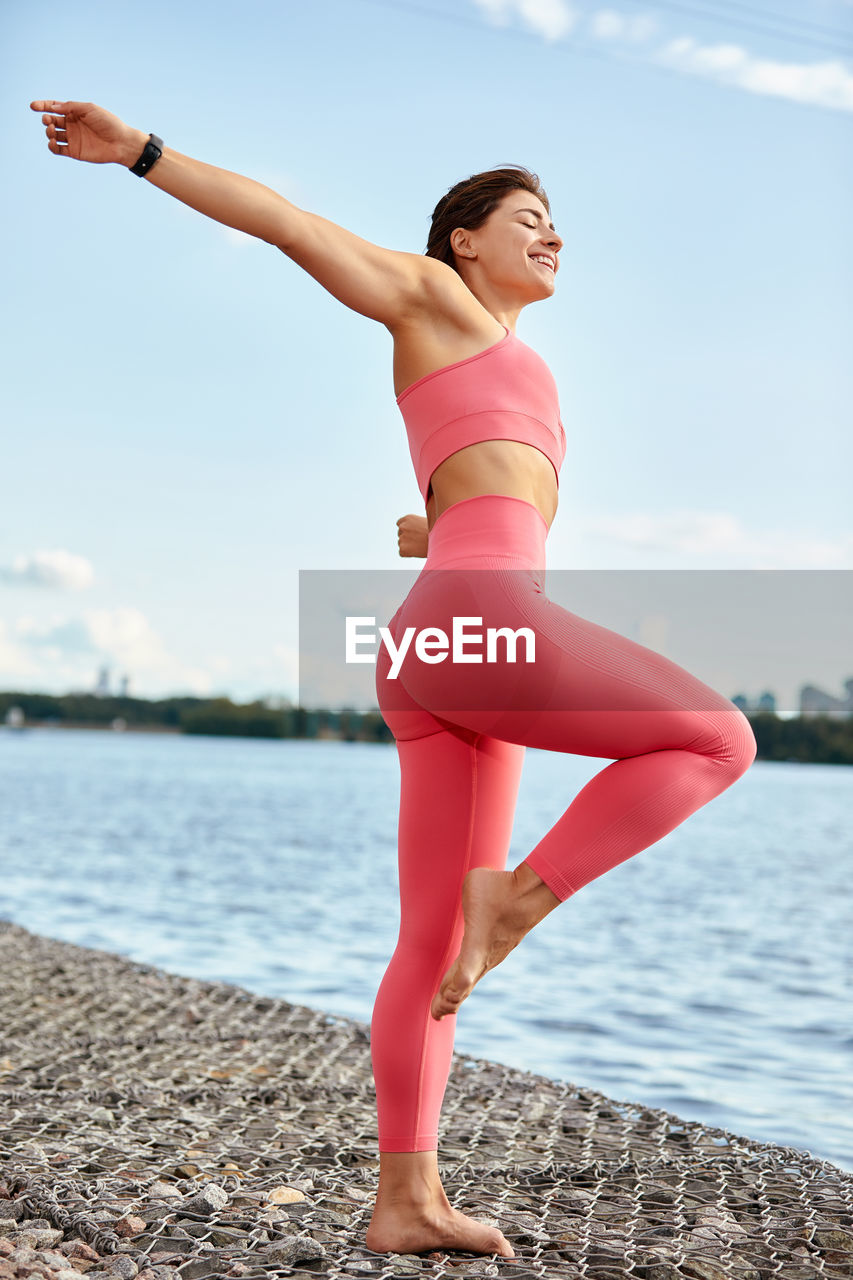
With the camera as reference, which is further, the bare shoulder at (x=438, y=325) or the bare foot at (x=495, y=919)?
the bare shoulder at (x=438, y=325)

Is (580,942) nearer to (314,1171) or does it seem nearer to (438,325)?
(314,1171)

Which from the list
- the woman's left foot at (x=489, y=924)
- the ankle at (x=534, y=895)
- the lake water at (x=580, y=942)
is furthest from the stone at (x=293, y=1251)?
the lake water at (x=580, y=942)

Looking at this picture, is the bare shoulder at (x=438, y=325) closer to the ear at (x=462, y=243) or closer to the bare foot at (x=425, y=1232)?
the ear at (x=462, y=243)

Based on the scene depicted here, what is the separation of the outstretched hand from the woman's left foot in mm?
1424

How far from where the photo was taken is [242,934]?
10.1 meters

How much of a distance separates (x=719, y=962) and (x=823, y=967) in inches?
33.9

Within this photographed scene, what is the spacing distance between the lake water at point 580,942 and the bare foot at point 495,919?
3.07m

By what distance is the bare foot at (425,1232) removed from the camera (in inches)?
91.5

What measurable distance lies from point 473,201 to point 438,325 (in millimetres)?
407

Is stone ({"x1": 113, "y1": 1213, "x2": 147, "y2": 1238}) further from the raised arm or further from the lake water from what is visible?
the lake water

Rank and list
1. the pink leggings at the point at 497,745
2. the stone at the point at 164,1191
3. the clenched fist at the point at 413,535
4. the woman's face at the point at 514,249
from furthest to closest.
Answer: the stone at the point at 164,1191 < the clenched fist at the point at 413,535 < the woman's face at the point at 514,249 < the pink leggings at the point at 497,745

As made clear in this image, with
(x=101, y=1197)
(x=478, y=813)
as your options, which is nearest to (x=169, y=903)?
(x=101, y=1197)

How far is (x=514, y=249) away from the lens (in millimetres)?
2477

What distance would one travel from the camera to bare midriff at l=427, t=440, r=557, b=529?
7.30 feet
